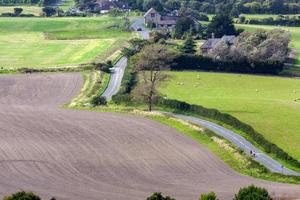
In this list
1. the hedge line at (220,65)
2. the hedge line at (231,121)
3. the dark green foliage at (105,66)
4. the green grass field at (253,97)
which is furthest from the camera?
the hedge line at (220,65)

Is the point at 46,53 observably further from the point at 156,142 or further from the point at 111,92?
the point at 156,142

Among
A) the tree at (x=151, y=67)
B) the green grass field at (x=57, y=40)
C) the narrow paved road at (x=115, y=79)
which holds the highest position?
the tree at (x=151, y=67)

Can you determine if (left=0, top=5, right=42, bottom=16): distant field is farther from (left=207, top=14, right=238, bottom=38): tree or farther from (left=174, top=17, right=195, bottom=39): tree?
(left=207, top=14, right=238, bottom=38): tree

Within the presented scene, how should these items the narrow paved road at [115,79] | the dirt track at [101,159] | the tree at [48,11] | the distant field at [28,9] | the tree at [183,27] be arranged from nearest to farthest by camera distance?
the dirt track at [101,159] < the narrow paved road at [115,79] < the tree at [183,27] < the tree at [48,11] < the distant field at [28,9]

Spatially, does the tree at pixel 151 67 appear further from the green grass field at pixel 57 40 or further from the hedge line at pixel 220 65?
the green grass field at pixel 57 40

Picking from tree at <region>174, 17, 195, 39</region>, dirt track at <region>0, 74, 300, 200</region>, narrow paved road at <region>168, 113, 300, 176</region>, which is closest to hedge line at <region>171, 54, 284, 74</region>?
narrow paved road at <region>168, 113, 300, 176</region>

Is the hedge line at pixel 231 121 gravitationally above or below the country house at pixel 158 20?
above

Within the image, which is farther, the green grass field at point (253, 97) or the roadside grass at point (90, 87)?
the roadside grass at point (90, 87)

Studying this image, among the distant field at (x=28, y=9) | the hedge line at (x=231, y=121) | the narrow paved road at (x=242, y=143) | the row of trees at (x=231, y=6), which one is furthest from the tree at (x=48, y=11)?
the narrow paved road at (x=242, y=143)
